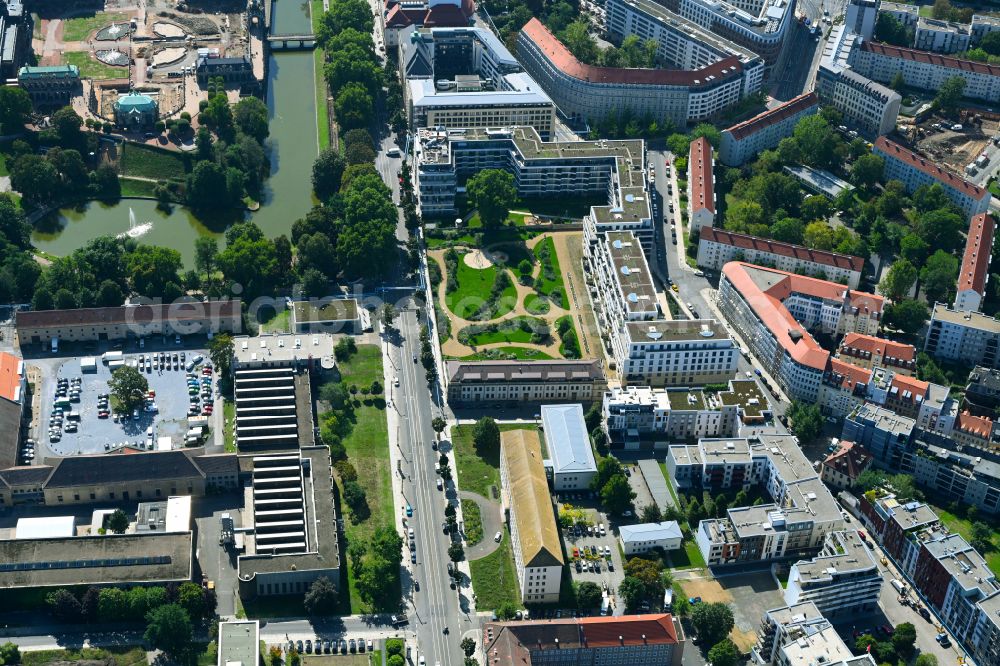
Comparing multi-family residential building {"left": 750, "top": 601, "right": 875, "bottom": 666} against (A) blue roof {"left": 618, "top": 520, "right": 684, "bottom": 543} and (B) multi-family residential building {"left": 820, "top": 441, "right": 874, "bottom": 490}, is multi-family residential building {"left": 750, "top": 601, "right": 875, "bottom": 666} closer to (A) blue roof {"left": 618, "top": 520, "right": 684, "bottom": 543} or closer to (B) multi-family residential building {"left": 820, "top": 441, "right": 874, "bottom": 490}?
(A) blue roof {"left": 618, "top": 520, "right": 684, "bottom": 543}

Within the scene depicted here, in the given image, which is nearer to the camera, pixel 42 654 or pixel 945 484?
pixel 42 654

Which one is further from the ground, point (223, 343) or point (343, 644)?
point (223, 343)

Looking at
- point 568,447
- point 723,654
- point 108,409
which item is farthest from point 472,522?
point 108,409

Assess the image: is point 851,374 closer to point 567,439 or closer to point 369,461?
point 567,439

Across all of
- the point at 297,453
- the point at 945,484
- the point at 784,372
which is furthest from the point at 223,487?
the point at 945,484

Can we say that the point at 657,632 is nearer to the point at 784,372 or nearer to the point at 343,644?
the point at 343,644

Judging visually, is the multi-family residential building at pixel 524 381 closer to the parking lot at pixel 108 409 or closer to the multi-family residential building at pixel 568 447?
the multi-family residential building at pixel 568 447

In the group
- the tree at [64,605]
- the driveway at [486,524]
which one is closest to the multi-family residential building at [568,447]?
the driveway at [486,524]
